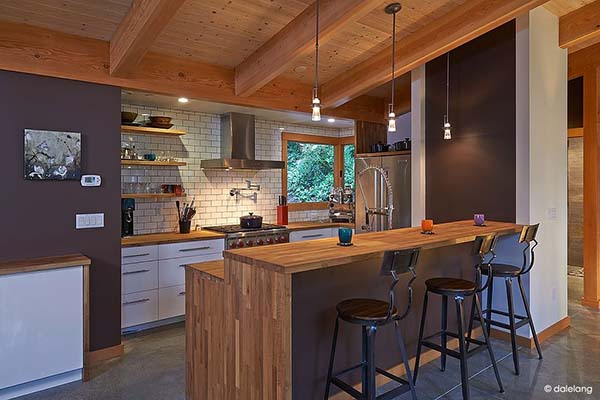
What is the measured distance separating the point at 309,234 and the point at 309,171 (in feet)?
4.54

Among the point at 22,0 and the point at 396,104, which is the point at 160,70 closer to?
the point at 22,0

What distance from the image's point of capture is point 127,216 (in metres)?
4.46

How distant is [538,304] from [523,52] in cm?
228

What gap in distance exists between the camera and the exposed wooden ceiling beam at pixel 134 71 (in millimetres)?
2969

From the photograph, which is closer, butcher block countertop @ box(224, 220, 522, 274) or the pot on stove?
butcher block countertop @ box(224, 220, 522, 274)

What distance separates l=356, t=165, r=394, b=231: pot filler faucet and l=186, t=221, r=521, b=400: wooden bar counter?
197 cm

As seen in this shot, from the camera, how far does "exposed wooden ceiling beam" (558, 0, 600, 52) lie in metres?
3.78

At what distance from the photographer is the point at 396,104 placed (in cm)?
589

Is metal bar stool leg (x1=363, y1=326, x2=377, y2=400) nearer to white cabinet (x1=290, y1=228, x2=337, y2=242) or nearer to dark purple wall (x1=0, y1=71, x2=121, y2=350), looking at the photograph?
dark purple wall (x1=0, y1=71, x2=121, y2=350)

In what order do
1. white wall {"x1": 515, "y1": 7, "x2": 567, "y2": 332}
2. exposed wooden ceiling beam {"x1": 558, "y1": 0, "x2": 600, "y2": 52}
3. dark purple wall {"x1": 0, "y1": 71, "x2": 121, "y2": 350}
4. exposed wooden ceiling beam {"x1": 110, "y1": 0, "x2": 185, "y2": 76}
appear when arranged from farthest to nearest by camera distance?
exposed wooden ceiling beam {"x1": 558, "y1": 0, "x2": 600, "y2": 52} < white wall {"x1": 515, "y1": 7, "x2": 567, "y2": 332} < dark purple wall {"x1": 0, "y1": 71, "x2": 121, "y2": 350} < exposed wooden ceiling beam {"x1": 110, "y1": 0, "x2": 185, "y2": 76}

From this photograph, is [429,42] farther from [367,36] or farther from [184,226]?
[184,226]

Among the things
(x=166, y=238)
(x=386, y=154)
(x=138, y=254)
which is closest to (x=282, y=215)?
(x=386, y=154)

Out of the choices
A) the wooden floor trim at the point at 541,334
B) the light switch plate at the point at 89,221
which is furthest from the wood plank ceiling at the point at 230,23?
the wooden floor trim at the point at 541,334

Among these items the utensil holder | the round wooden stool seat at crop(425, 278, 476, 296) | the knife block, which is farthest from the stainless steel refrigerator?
the utensil holder
